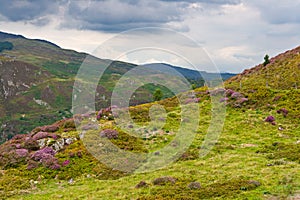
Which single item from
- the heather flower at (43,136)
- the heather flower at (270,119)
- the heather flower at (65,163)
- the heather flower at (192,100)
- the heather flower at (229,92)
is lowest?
the heather flower at (65,163)

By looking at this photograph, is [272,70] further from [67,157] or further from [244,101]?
[67,157]

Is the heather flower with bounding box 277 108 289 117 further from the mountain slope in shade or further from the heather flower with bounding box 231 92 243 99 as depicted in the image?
the heather flower with bounding box 231 92 243 99

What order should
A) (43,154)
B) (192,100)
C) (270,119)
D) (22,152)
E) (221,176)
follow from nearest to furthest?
(221,176), (43,154), (22,152), (270,119), (192,100)

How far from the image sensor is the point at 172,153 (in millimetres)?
32344

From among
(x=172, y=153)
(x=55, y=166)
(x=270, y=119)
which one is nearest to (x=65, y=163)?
(x=55, y=166)

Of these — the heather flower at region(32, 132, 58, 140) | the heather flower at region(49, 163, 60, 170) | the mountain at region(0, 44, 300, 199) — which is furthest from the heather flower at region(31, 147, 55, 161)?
the heather flower at region(32, 132, 58, 140)

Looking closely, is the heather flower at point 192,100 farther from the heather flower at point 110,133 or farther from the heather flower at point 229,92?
the heather flower at point 110,133

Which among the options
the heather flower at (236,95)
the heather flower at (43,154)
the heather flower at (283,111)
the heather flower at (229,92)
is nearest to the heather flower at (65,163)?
the heather flower at (43,154)

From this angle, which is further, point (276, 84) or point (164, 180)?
point (276, 84)

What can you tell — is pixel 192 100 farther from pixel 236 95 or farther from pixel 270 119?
pixel 270 119

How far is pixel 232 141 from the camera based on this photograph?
34.8 m

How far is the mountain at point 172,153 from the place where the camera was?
76.2 ft

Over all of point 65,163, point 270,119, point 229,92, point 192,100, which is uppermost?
point 229,92

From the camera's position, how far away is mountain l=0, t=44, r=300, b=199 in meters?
23.2
